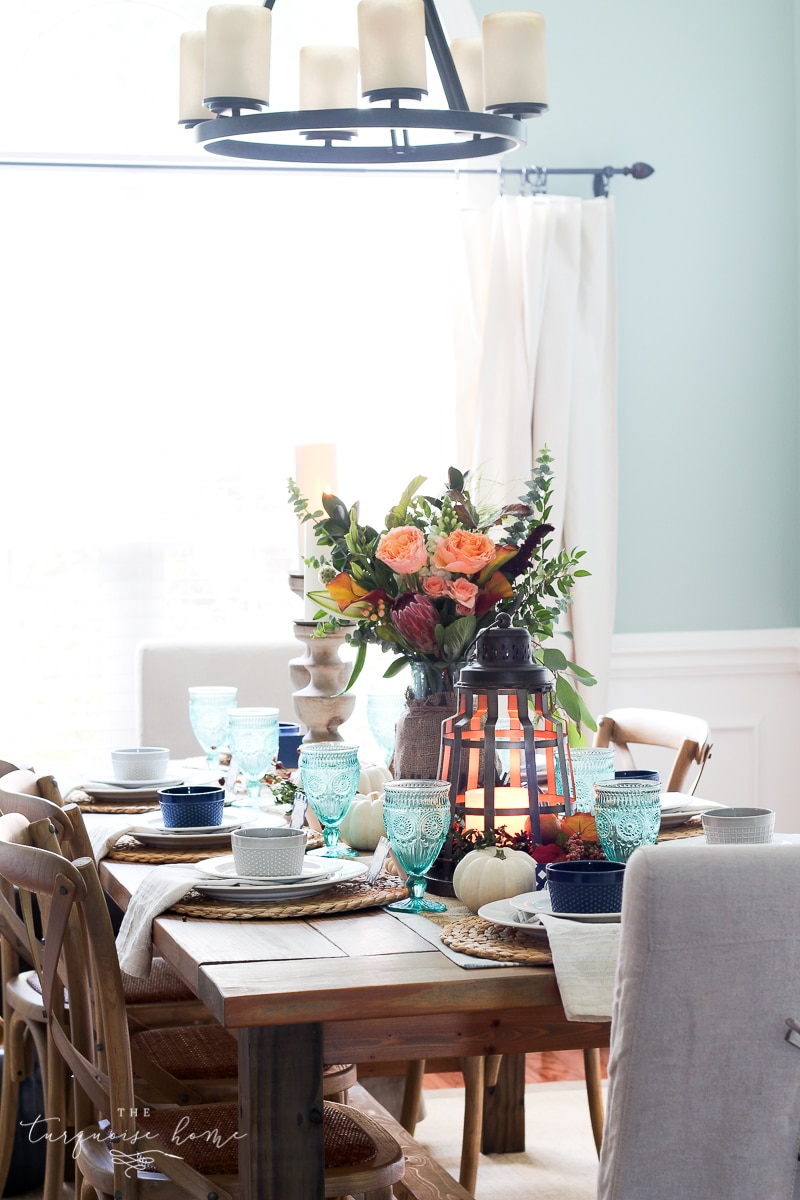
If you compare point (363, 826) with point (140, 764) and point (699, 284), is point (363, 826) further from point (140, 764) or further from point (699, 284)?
point (699, 284)

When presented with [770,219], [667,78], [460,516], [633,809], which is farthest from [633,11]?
[633,809]

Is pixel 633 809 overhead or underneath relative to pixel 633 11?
underneath

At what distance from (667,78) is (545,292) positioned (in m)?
0.78

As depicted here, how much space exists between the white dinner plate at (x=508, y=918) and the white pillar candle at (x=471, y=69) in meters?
1.52

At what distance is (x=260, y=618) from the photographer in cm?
405

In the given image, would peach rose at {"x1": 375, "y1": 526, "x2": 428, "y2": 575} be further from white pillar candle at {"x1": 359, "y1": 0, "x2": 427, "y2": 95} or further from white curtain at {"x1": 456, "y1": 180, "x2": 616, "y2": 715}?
white curtain at {"x1": 456, "y1": 180, "x2": 616, "y2": 715}

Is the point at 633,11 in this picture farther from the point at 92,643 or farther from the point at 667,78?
the point at 92,643

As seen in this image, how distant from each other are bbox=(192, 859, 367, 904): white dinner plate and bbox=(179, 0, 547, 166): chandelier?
44.3 inches

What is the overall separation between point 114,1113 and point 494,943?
541 mm

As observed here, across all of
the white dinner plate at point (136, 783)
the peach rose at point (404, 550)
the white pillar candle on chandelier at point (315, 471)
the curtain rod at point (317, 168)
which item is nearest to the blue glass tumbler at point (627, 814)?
the peach rose at point (404, 550)

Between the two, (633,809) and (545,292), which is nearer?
(633,809)

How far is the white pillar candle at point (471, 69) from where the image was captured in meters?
2.51

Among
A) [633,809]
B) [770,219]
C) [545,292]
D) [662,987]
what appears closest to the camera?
[662,987]

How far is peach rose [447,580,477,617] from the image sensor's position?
76.0 inches
